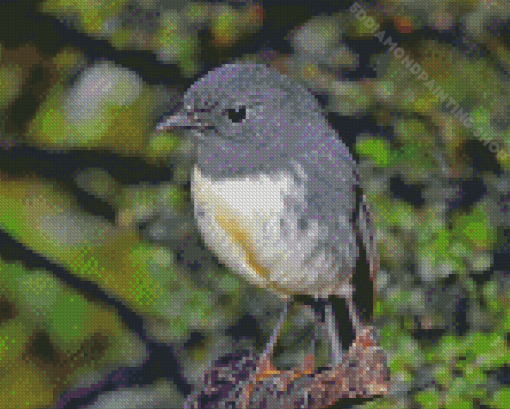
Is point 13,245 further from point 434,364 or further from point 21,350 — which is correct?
point 434,364

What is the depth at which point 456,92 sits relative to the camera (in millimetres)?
2648

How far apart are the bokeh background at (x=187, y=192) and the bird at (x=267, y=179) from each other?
2.70 feet

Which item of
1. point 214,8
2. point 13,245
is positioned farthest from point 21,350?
point 214,8

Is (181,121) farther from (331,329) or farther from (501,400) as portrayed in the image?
(501,400)

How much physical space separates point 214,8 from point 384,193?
1.19 meters

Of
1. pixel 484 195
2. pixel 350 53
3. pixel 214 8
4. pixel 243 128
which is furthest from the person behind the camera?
pixel 484 195

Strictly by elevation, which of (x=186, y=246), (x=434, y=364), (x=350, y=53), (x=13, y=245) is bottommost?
(x=434, y=364)

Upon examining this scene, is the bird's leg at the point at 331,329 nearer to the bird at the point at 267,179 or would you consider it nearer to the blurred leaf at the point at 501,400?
the bird at the point at 267,179

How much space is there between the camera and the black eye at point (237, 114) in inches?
66.1

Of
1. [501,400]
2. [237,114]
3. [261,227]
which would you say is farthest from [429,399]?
[237,114]

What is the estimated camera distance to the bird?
1.65 metres

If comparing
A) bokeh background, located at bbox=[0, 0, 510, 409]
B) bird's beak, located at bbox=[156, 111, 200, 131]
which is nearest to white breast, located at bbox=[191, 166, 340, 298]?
bird's beak, located at bbox=[156, 111, 200, 131]

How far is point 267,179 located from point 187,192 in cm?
107

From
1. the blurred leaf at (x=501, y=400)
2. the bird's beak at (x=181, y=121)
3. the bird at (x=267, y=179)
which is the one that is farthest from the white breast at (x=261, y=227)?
the blurred leaf at (x=501, y=400)
